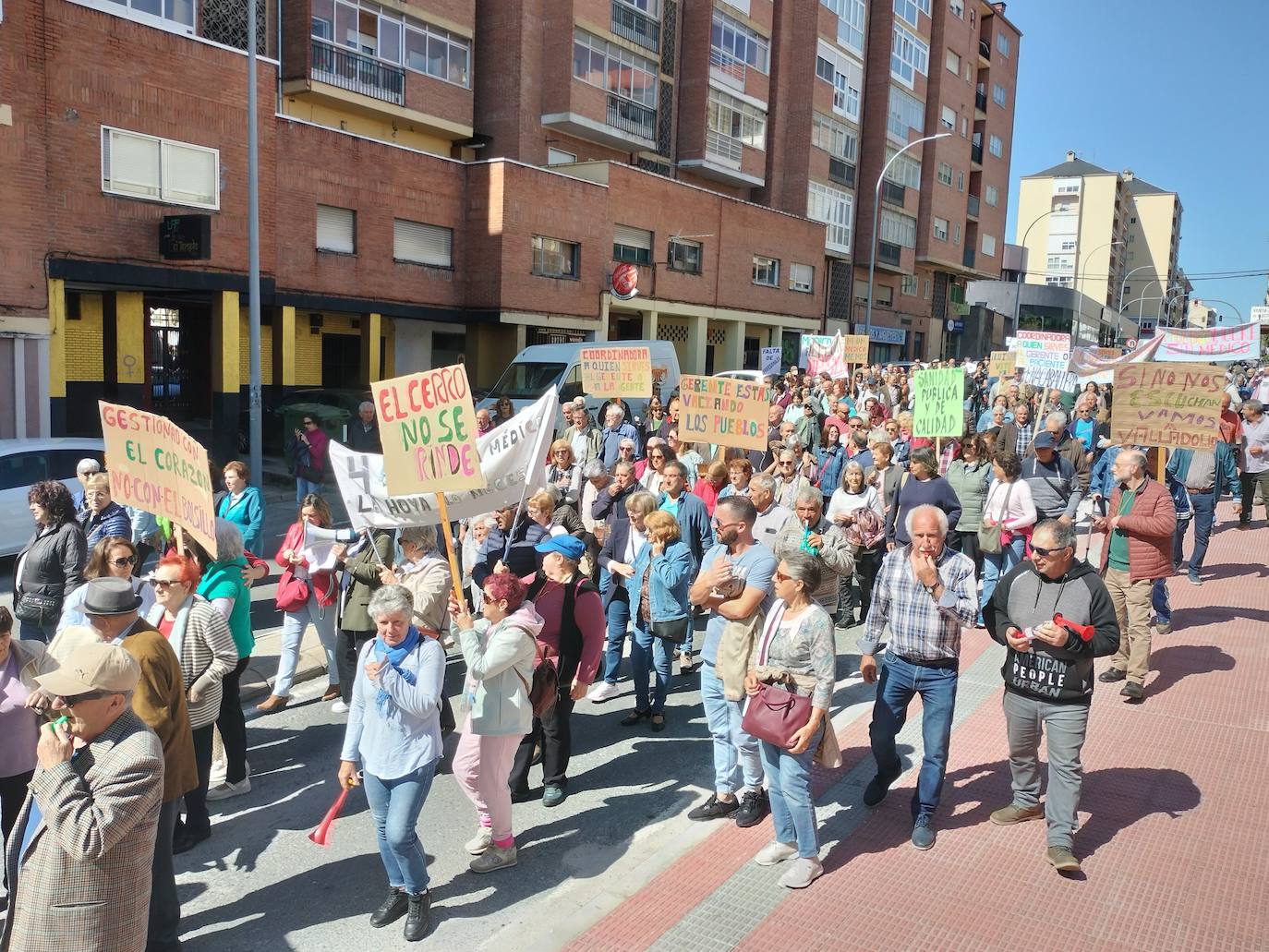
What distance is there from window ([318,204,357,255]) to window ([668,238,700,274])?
487 inches

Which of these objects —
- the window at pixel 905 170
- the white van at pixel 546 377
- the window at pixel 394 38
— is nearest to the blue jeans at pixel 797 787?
the white van at pixel 546 377

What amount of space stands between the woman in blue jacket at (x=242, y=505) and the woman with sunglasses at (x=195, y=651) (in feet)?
9.03

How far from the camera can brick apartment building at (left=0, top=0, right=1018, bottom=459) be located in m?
17.4

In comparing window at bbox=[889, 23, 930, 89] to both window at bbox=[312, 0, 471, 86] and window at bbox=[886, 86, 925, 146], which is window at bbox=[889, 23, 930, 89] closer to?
window at bbox=[886, 86, 925, 146]

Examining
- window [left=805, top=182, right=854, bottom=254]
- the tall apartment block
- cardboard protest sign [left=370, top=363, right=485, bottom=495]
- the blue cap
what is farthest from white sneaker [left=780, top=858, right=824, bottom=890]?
the tall apartment block

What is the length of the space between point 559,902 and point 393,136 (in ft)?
87.8

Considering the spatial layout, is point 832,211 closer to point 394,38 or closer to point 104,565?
point 394,38

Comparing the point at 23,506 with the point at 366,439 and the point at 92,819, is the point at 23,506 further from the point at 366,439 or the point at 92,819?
the point at 92,819

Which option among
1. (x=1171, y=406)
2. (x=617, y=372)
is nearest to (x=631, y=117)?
(x=617, y=372)

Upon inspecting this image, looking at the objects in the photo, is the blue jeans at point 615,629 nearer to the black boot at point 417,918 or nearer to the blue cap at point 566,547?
the blue cap at point 566,547

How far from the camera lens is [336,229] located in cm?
2362

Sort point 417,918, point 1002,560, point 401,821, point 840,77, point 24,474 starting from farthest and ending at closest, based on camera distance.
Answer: point 840,77 < point 24,474 < point 1002,560 < point 417,918 < point 401,821

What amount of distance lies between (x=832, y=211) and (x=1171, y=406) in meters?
37.9

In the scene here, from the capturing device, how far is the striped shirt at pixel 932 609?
5.36m
